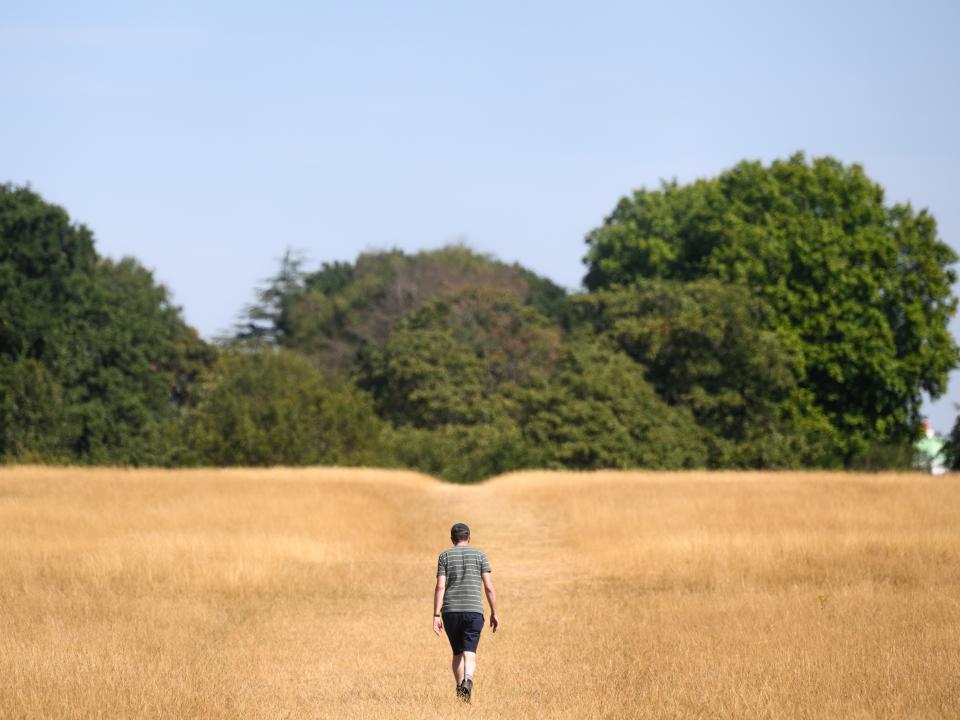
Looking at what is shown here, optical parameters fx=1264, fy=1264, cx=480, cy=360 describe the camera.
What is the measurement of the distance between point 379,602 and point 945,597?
24.4 ft

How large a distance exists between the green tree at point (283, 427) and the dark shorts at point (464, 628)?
44098 mm

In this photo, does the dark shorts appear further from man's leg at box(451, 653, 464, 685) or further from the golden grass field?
the golden grass field

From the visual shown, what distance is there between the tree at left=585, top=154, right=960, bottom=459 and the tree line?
0.33 ft

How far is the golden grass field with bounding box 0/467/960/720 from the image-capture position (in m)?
10.5

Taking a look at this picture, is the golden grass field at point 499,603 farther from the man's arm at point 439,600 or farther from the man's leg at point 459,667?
the man's arm at point 439,600

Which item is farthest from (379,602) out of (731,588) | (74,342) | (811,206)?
(811,206)

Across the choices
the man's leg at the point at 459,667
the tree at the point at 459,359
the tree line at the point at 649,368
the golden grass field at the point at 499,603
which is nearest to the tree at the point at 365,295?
the tree at the point at 459,359

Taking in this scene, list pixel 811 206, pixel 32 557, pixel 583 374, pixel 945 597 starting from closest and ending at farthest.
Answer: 1. pixel 945 597
2. pixel 32 557
3. pixel 583 374
4. pixel 811 206

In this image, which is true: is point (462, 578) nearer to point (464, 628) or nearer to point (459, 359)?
point (464, 628)

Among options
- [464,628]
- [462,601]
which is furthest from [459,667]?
[462,601]

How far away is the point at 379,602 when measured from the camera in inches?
691

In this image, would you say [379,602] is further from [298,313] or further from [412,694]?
[298,313]

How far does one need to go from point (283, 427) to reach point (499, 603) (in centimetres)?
3739

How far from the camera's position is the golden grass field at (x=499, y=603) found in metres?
10.5
